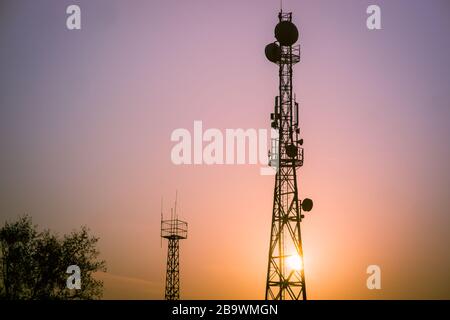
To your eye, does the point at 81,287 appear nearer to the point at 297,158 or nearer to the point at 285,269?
the point at 285,269

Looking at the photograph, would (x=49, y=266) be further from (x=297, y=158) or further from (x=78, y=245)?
(x=297, y=158)

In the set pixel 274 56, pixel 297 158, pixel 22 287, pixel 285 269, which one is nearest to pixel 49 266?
pixel 22 287

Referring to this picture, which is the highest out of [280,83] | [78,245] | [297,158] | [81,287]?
[280,83]
